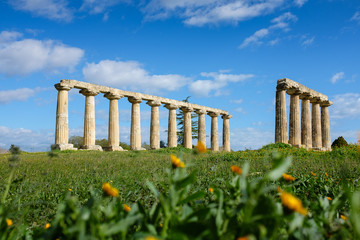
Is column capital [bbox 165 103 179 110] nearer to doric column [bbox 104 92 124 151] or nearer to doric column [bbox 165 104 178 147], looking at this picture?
doric column [bbox 165 104 178 147]

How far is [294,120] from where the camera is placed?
29.5 metres

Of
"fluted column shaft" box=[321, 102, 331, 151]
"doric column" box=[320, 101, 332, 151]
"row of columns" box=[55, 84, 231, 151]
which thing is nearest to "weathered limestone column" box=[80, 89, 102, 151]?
"row of columns" box=[55, 84, 231, 151]

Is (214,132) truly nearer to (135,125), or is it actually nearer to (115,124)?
(135,125)

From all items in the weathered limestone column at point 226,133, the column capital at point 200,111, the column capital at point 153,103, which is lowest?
the weathered limestone column at point 226,133

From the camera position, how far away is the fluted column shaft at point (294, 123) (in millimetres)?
29203

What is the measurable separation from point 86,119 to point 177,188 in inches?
1148

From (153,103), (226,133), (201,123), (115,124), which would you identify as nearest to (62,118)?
(115,124)

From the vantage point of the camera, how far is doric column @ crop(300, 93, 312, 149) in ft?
107

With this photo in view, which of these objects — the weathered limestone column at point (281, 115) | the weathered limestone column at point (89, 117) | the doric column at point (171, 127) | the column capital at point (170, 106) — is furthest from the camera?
the doric column at point (171, 127)

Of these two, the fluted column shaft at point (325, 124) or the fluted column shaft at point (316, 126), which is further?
the fluted column shaft at point (325, 124)

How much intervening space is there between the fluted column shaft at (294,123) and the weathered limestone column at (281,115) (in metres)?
1.19

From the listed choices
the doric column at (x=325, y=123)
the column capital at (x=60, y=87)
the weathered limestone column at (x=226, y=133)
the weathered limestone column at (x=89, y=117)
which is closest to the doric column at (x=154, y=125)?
the weathered limestone column at (x=89, y=117)

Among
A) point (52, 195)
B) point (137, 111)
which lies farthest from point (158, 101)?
point (52, 195)

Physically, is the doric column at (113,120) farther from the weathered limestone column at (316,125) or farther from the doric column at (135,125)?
the weathered limestone column at (316,125)
